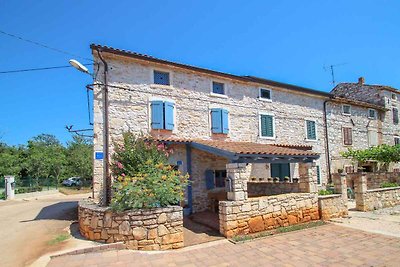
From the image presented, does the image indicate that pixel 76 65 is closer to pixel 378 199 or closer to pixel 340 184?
pixel 340 184

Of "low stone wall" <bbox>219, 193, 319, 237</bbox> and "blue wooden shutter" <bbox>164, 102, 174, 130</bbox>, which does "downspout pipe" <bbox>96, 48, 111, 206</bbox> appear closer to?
"blue wooden shutter" <bbox>164, 102, 174, 130</bbox>

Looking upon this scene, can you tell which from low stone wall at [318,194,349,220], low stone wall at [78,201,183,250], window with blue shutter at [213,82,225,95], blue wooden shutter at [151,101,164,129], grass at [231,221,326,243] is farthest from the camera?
window with blue shutter at [213,82,225,95]

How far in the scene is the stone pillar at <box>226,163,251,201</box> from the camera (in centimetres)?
771

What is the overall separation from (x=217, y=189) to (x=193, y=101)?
4296 millimetres

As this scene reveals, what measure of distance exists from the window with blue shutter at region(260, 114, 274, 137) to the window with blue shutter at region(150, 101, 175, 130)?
5587mm

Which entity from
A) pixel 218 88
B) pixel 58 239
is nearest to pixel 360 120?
pixel 218 88

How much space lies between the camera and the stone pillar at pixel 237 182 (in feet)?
25.3

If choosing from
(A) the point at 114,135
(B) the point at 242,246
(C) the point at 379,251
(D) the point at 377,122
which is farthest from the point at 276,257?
(D) the point at 377,122

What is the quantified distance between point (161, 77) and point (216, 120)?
330 cm

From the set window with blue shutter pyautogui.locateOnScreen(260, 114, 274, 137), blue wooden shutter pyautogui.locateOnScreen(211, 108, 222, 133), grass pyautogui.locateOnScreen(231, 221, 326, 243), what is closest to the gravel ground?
grass pyautogui.locateOnScreen(231, 221, 326, 243)

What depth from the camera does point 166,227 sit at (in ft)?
A: 21.5

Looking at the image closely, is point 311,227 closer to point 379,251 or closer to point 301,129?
point 379,251

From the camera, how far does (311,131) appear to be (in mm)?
16328

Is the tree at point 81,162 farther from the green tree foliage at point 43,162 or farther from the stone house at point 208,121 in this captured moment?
the stone house at point 208,121
